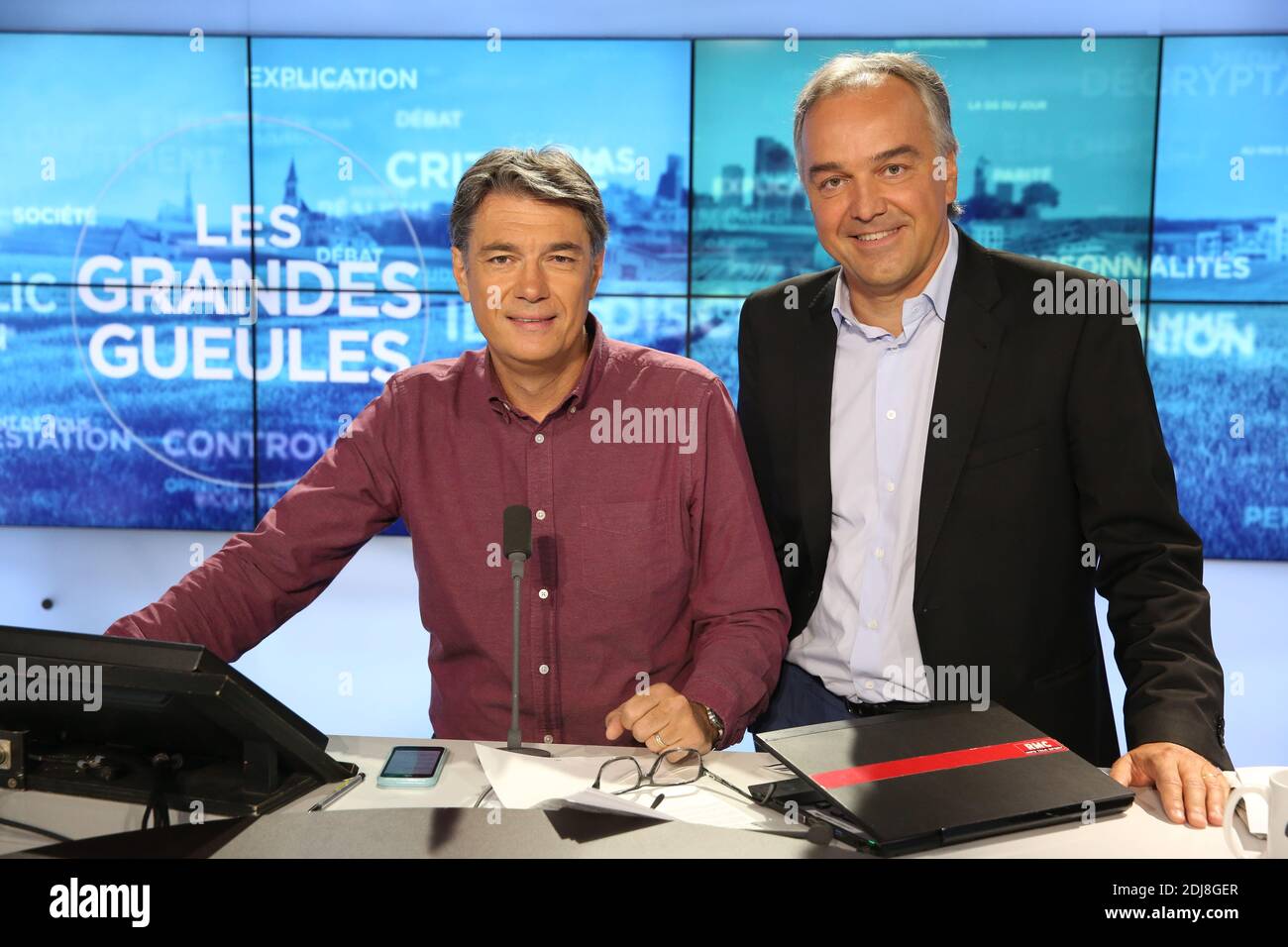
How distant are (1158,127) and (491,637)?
482 cm

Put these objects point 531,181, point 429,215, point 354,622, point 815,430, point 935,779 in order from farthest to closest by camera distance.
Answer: point 429,215 → point 354,622 → point 815,430 → point 531,181 → point 935,779

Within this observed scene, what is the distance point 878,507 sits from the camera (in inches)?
81.0

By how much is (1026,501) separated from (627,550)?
0.72 meters

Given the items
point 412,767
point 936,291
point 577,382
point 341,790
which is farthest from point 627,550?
point 936,291

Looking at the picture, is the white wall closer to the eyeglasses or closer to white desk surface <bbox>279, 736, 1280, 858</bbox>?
white desk surface <bbox>279, 736, 1280, 858</bbox>

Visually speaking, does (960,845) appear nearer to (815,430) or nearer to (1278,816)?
(1278,816)

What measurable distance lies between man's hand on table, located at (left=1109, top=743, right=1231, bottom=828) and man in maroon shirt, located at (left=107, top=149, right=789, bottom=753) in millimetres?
566

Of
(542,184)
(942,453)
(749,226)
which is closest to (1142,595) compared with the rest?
(942,453)

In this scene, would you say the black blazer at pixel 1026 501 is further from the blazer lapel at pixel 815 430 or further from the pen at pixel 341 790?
the pen at pixel 341 790

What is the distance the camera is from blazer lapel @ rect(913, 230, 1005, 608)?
1987 millimetres

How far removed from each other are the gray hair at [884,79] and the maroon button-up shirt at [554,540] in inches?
22.0

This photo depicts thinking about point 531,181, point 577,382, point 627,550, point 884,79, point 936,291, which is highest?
point 884,79

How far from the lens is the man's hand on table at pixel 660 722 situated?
166 cm

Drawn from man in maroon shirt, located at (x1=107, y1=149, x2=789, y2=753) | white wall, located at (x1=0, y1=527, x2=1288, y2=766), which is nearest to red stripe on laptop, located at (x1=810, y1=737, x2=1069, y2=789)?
man in maroon shirt, located at (x1=107, y1=149, x2=789, y2=753)
